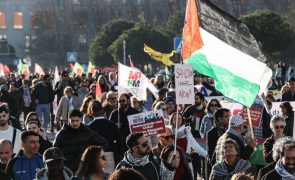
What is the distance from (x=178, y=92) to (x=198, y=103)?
4847 mm

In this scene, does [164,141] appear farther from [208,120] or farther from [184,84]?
[208,120]

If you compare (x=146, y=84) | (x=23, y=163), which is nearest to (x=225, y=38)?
(x=23, y=163)

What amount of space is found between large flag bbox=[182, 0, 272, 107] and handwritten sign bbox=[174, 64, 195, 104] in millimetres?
256

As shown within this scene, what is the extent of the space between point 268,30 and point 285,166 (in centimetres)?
4498

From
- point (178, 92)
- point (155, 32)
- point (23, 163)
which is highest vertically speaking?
point (155, 32)

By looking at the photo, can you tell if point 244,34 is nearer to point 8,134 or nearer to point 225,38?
point 225,38

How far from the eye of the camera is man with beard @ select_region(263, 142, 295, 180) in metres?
8.64

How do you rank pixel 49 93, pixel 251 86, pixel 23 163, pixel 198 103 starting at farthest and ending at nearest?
pixel 49 93, pixel 198 103, pixel 251 86, pixel 23 163

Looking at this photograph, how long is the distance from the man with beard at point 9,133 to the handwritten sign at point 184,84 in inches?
78.9

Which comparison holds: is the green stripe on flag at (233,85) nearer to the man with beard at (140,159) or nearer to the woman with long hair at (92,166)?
the man with beard at (140,159)

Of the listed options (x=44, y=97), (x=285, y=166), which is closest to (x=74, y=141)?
(x=285, y=166)

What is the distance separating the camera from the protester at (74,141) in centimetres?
1153


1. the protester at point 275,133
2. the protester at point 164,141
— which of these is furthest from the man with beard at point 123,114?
the protester at point 275,133

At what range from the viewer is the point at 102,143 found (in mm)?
11586
